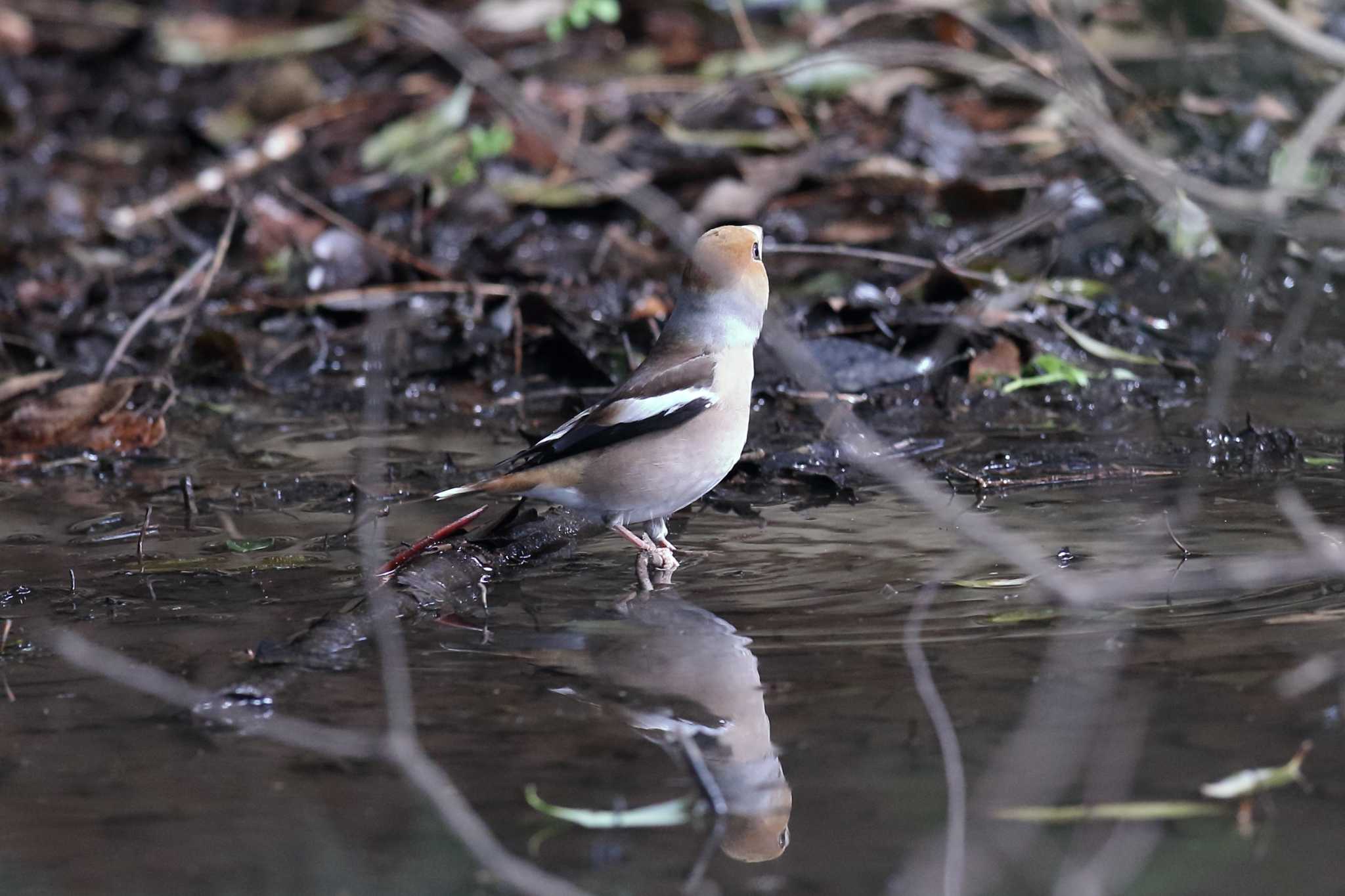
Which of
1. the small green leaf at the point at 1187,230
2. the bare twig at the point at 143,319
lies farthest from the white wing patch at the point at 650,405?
the small green leaf at the point at 1187,230

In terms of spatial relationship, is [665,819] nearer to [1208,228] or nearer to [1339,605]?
[1339,605]

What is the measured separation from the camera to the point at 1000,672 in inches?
115

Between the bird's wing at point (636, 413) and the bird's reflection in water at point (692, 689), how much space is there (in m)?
0.50

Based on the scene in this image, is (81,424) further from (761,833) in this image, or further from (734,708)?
(761,833)

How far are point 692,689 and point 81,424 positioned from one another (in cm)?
306

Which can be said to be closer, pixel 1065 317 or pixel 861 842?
pixel 861 842

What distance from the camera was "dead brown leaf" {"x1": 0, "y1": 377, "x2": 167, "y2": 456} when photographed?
5.16 meters

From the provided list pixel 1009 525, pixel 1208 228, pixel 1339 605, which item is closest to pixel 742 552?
pixel 1009 525

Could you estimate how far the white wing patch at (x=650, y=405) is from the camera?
13.0 ft

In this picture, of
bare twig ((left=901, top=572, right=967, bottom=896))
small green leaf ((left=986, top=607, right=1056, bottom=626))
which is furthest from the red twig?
small green leaf ((left=986, top=607, right=1056, bottom=626))

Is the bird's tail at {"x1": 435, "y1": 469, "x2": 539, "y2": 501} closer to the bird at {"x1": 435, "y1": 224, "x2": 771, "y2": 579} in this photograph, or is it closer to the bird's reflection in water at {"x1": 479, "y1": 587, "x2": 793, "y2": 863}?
the bird at {"x1": 435, "y1": 224, "x2": 771, "y2": 579}

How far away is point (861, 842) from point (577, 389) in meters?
3.28

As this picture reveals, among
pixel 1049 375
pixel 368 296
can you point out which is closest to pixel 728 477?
pixel 1049 375

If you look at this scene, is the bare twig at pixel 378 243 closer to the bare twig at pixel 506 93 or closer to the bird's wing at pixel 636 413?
the bird's wing at pixel 636 413
